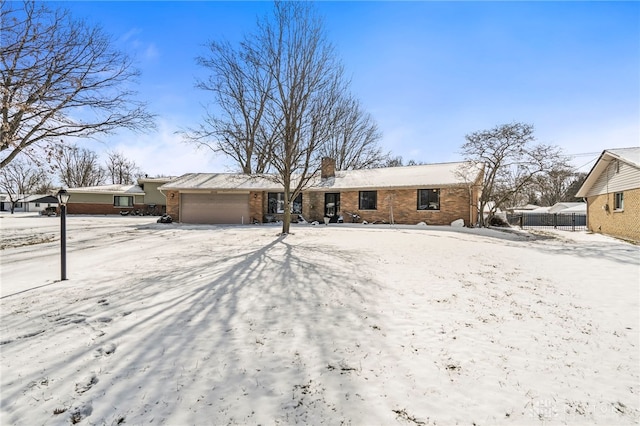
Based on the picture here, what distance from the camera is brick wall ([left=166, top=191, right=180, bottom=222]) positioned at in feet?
69.9

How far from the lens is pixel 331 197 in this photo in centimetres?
2091

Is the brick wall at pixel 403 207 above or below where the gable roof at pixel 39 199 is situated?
below

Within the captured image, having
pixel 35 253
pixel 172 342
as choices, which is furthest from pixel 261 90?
pixel 172 342

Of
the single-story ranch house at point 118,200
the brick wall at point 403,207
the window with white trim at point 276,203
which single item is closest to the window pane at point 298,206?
the window with white trim at point 276,203

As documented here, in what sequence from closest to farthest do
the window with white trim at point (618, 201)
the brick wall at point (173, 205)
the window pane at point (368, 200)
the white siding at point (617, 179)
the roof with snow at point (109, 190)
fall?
the white siding at point (617, 179) → the window with white trim at point (618, 201) → the window pane at point (368, 200) → the brick wall at point (173, 205) → the roof with snow at point (109, 190)

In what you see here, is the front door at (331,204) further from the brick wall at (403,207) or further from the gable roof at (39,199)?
the gable roof at (39,199)

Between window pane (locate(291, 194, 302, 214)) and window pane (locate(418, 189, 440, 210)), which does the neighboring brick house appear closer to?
window pane (locate(418, 189, 440, 210))

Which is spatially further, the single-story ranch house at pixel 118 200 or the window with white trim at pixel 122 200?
the window with white trim at pixel 122 200

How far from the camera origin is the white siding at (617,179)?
1359cm

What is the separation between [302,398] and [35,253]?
10479 mm


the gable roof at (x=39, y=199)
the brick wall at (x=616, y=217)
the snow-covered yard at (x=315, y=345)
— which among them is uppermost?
the gable roof at (x=39, y=199)

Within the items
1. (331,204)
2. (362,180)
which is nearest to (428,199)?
(362,180)

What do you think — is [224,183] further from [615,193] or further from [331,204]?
[615,193]

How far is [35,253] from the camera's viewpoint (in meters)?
9.02
